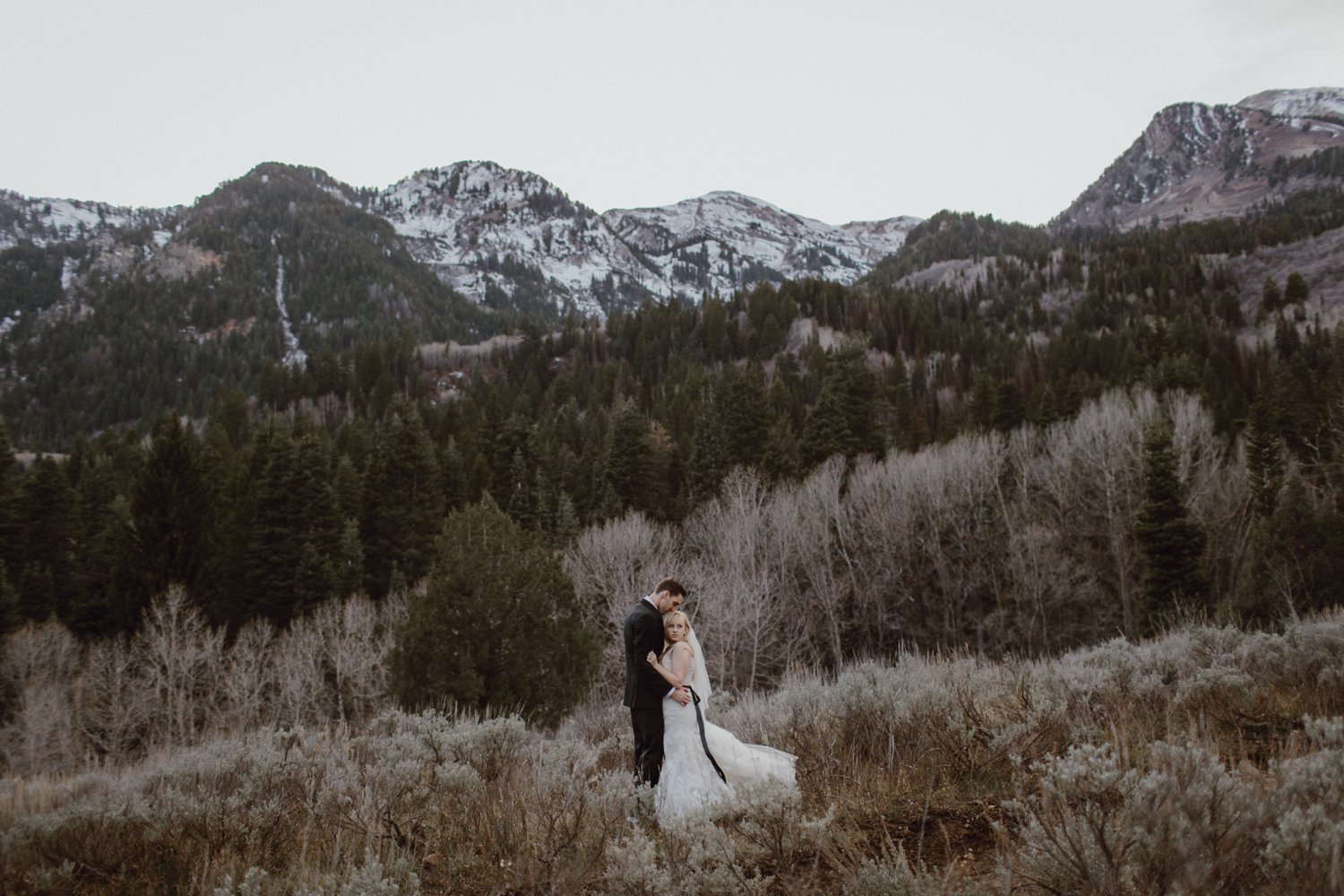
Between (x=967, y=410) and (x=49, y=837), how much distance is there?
194 ft

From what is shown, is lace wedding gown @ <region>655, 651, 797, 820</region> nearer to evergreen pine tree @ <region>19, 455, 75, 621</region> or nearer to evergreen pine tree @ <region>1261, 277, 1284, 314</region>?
evergreen pine tree @ <region>19, 455, 75, 621</region>

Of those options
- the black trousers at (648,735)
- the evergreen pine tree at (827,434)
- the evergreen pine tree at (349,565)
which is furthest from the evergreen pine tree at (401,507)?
the black trousers at (648,735)

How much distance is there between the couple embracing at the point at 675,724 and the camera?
5.09 metres

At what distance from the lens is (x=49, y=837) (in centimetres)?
382

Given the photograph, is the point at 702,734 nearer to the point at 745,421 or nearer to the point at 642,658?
the point at 642,658

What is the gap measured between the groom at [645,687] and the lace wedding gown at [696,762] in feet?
0.74

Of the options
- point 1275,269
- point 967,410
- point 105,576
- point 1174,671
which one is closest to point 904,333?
point 967,410

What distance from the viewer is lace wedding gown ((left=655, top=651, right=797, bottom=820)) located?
16.4ft

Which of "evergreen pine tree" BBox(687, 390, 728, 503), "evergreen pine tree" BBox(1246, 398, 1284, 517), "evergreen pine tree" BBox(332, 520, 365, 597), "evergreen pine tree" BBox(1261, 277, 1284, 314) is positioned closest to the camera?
"evergreen pine tree" BBox(1246, 398, 1284, 517)

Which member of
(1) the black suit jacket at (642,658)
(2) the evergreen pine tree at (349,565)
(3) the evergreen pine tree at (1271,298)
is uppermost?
(3) the evergreen pine tree at (1271,298)

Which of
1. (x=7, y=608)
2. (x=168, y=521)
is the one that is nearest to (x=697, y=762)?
(x=7, y=608)

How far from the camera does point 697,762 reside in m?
5.20

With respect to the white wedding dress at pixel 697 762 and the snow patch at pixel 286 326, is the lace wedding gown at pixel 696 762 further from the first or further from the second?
the snow patch at pixel 286 326

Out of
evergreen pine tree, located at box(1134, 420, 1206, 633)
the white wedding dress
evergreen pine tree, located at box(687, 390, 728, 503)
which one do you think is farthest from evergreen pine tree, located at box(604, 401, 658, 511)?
the white wedding dress
